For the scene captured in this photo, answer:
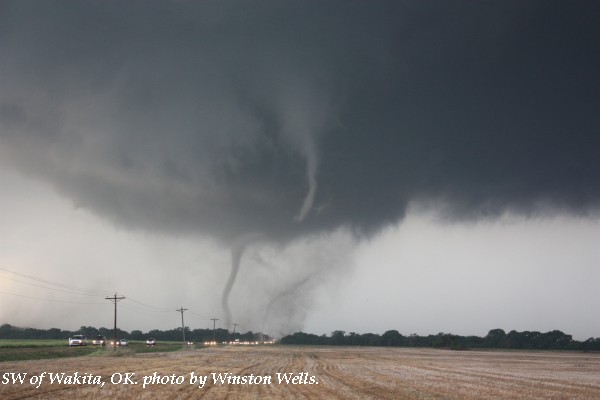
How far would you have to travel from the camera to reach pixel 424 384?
35250 mm

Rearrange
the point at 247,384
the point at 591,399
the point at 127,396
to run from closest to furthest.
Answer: the point at 127,396 → the point at 591,399 → the point at 247,384

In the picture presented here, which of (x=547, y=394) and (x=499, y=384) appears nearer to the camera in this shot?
(x=547, y=394)

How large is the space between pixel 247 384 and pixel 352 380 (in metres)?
8.43

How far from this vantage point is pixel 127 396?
83.1 ft

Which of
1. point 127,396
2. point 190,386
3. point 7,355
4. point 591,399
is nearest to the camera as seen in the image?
point 127,396

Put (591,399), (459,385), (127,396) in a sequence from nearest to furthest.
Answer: (127,396) → (591,399) → (459,385)

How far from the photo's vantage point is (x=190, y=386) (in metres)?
30.3

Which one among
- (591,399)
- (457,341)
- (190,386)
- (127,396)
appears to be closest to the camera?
(127,396)

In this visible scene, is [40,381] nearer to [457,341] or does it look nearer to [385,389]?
[385,389]

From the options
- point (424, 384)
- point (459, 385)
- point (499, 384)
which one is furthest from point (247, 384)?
point (499, 384)

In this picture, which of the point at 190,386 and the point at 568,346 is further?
the point at 568,346

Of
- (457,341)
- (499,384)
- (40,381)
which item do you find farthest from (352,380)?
(457,341)

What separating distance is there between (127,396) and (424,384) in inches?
782

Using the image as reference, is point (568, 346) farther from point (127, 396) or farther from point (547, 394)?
point (127, 396)
